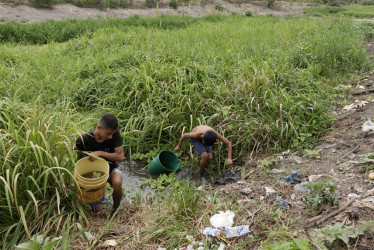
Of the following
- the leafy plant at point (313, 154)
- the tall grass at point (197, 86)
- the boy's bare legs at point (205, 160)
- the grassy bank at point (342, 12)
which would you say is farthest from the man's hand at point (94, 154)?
the grassy bank at point (342, 12)

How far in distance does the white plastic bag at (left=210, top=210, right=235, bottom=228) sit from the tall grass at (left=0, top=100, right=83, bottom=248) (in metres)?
1.14

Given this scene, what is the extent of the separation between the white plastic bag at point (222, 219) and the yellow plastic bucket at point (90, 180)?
93cm

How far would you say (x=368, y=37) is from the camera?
1077 centimetres

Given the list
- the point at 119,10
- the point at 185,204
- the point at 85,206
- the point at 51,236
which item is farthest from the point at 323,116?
the point at 119,10

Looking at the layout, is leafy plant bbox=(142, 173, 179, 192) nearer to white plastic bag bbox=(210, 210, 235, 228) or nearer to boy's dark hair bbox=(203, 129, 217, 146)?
boy's dark hair bbox=(203, 129, 217, 146)

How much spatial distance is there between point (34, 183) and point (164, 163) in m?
1.99

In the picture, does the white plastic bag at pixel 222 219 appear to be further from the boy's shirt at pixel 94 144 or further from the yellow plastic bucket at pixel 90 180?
the boy's shirt at pixel 94 144

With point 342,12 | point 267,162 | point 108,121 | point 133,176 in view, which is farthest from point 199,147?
point 342,12

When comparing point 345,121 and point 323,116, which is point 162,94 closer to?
point 323,116

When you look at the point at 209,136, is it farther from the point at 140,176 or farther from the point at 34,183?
the point at 34,183

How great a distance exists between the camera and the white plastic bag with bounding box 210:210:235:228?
2.56m

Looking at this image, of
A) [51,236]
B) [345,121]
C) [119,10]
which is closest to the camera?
[51,236]

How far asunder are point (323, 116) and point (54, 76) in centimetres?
444

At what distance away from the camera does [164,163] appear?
4.25 metres
